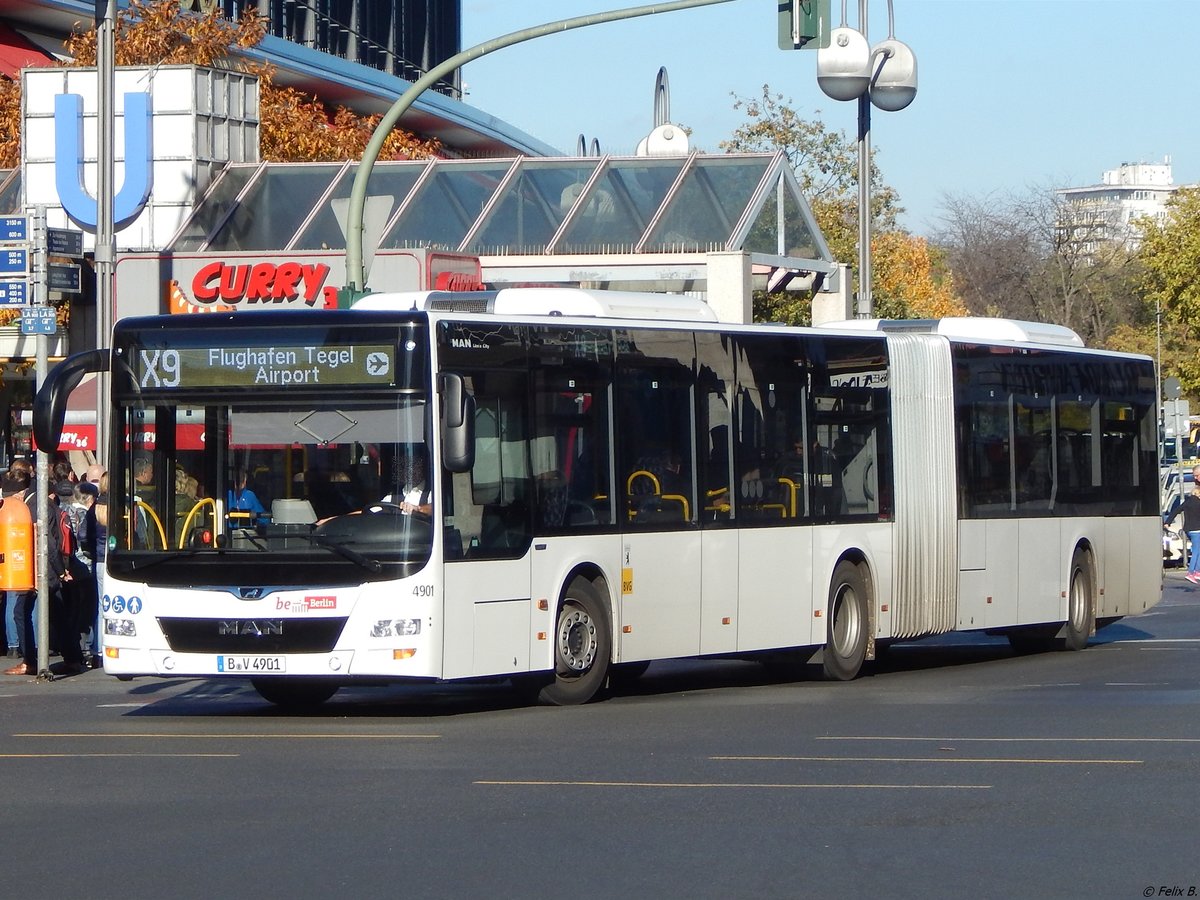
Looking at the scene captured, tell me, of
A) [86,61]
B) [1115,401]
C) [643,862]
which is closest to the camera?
[643,862]

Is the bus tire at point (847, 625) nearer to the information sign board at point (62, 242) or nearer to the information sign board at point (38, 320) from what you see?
the information sign board at point (38, 320)

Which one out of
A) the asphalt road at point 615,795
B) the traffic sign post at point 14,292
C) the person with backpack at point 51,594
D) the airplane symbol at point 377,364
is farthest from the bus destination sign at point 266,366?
the traffic sign post at point 14,292

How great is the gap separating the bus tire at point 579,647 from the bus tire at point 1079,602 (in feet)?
24.3

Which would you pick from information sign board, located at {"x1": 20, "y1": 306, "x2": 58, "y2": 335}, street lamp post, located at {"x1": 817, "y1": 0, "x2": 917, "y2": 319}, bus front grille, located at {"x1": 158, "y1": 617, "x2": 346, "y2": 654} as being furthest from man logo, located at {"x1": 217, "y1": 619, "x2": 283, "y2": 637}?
street lamp post, located at {"x1": 817, "y1": 0, "x2": 917, "y2": 319}

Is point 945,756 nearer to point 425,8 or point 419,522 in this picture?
point 419,522

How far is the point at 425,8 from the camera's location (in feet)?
264

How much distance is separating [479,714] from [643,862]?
6.38m

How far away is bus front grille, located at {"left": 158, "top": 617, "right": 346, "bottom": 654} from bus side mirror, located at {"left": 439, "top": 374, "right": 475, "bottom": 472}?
1.22 meters

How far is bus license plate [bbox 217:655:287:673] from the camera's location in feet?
44.1

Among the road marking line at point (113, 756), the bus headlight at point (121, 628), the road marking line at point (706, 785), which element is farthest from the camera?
the bus headlight at point (121, 628)

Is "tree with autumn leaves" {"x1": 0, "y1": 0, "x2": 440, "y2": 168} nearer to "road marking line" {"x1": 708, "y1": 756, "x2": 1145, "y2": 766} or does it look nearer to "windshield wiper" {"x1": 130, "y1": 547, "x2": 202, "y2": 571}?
"windshield wiper" {"x1": 130, "y1": 547, "x2": 202, "y2": 571}

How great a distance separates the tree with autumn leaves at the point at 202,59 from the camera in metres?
38.4

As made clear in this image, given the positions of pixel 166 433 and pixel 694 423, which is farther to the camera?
pixel 694 423

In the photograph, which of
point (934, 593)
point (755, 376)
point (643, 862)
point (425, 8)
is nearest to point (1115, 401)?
point (934, 593)
